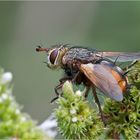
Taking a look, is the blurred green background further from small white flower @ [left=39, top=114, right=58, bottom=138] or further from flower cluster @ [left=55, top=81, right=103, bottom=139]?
flower cluster @ [left=55, top=81, right=103, bottom=139]

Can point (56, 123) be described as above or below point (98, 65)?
below

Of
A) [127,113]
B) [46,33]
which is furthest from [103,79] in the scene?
[46,33]

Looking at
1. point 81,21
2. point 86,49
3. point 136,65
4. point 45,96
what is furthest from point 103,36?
point 136,65

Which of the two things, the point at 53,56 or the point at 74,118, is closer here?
the point at 74,118

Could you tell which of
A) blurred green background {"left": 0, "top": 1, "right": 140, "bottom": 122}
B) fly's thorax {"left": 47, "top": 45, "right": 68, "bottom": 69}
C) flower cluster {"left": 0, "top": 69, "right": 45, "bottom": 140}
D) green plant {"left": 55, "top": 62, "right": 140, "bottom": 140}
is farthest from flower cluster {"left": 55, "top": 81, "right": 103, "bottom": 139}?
blurred green background {"left": 0, "top": 1, "right": 140, "bottom": 122}

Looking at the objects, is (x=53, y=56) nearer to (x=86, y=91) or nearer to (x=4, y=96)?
(x=86, y=91)

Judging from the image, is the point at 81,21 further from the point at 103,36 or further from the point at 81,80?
the point at 81,80

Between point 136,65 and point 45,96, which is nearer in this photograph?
point 136,65
